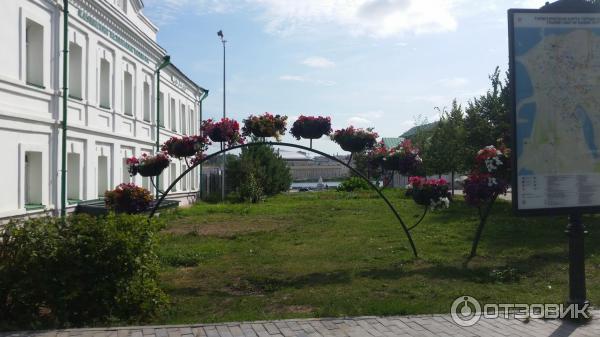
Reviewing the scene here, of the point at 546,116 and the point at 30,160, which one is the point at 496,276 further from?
the point at 30,160

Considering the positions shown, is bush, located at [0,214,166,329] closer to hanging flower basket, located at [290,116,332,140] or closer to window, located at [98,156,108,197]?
hanging flower basket, located at [290,116,332,140]

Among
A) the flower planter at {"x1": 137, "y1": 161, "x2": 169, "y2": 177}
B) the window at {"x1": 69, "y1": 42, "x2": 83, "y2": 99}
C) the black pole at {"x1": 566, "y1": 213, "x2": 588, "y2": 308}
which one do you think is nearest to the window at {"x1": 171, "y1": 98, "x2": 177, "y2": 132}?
the window at {"x1": 69, "y1": 42, "x2": 83, "y2": 99}

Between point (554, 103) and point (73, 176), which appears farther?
point (73, 176)

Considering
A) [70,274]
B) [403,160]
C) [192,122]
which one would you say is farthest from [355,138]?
[192,122]

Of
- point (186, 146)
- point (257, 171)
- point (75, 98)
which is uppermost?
point (75, 98)

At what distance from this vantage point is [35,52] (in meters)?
14.9

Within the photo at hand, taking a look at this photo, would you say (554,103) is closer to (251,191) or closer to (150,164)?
(150,164)

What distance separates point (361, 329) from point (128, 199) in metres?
5.43

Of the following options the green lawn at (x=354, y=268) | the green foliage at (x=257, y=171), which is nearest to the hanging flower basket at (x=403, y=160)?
the green lawn at (x=354, y=268)

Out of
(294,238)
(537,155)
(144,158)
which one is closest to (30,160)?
(144,158)

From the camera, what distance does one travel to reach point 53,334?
584cm

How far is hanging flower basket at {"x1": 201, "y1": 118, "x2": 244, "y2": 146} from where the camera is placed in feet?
37.2

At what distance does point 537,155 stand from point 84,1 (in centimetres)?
1497

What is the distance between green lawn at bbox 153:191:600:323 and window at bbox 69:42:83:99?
506 cm
